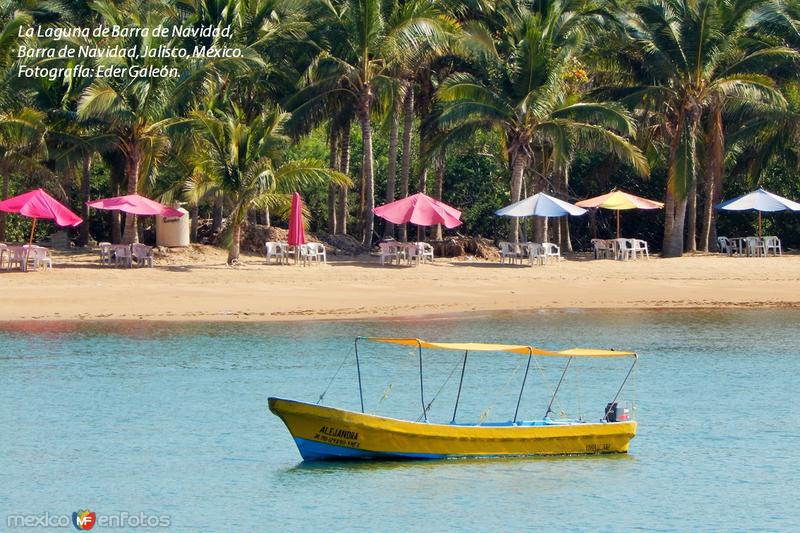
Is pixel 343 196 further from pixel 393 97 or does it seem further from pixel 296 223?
pixel 296 223

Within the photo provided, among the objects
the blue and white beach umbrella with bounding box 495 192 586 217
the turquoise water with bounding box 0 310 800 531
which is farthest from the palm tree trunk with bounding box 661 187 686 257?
the turquoise water with bounding box 0 310 800 531

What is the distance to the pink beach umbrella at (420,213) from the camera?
3653 cm

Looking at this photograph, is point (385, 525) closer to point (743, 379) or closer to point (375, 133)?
point (743, 379)

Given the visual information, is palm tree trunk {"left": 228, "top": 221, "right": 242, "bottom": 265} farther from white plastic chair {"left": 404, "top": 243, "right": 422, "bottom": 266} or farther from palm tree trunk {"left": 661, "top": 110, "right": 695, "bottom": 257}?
palm tree trunk {"left": 661, "top": 110, "right": 695, "bottom": 257}

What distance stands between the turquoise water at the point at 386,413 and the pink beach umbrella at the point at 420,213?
21.2ft

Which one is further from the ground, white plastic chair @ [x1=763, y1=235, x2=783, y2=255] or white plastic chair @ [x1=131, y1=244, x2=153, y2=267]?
white plastic chair @ [x1=763, y1=235, x2=783, y2=255]

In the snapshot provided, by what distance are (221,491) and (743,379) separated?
11697 millimetres

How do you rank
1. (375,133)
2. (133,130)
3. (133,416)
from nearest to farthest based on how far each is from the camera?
(133,416)
(133,130)
(375,133)

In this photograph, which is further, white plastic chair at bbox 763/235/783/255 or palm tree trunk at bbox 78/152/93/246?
white plastic chair at bbox 763/235/783/255

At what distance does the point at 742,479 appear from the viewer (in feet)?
57.7

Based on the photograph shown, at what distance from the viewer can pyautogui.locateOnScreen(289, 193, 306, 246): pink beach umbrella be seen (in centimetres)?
3547

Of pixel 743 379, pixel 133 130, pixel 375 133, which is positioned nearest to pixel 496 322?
pixel 743 379

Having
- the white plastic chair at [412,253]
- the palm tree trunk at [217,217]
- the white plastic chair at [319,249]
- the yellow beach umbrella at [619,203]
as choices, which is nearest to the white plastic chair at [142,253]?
the white plastic chair at [319,249]
